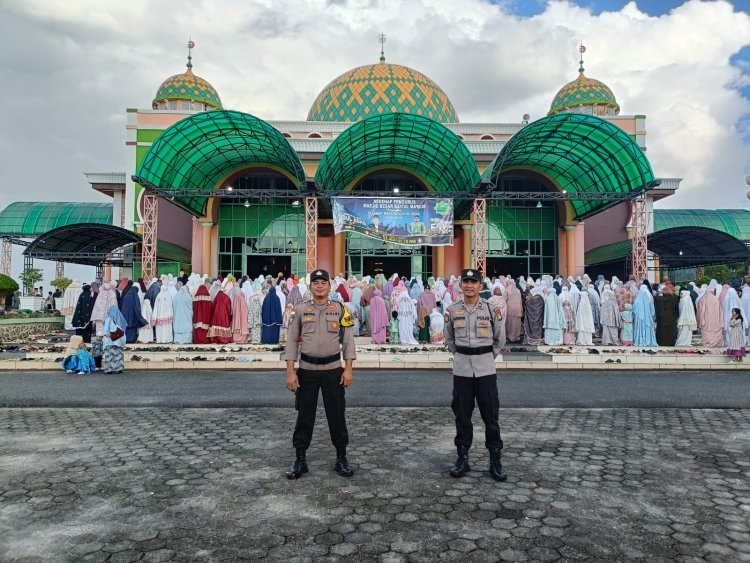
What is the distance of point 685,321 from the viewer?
1379 cm

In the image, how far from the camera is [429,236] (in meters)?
19.8

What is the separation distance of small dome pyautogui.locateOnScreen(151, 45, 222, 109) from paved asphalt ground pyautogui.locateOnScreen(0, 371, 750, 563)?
1206 inches

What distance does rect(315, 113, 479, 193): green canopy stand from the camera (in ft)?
66.0

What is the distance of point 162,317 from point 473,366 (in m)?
11.5

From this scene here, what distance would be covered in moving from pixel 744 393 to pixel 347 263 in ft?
65.1

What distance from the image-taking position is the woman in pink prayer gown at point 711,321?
45.2ft

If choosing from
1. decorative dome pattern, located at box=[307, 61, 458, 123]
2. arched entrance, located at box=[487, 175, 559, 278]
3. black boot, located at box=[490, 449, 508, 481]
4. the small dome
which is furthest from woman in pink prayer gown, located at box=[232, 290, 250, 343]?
the small dome

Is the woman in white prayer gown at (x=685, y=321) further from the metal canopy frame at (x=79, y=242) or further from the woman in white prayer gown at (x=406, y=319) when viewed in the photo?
the metal canopy frame at (x=79, y=242)

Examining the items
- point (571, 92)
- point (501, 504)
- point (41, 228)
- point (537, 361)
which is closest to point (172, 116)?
point (41, 228)

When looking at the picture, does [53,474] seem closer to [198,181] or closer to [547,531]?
[547,531]

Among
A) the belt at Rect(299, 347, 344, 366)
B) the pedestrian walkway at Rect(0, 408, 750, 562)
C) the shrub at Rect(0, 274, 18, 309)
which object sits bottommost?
the pedestrian walkway at Rect(0, 408, 750, 562)

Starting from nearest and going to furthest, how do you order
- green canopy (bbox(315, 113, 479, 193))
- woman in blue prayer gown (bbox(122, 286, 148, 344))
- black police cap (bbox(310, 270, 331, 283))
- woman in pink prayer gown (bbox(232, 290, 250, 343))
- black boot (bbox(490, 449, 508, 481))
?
1. black boot (bbox(490, 449, 508, 481))
2. black police cap (bbox(310, 270, 331, 283))
3. woman in blue prayer gown (bbox(122, 286, 148, 344))
4. woman in pink prayer gown (bbox(232, 290, 250, 343))
5. green canopy (bbox(315, 113, 479, 193))

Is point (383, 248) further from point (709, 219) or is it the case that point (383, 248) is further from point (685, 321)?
point (709, 219)

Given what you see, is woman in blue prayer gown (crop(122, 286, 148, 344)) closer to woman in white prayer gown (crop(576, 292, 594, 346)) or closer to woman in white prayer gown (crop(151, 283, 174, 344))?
woman in white prayer gown (crop(151, 283, 174, 344))
